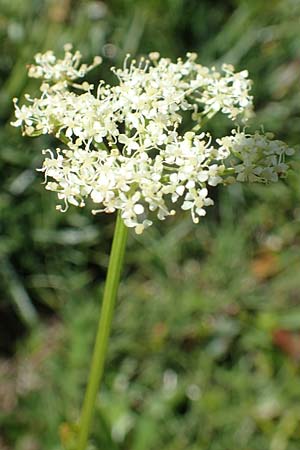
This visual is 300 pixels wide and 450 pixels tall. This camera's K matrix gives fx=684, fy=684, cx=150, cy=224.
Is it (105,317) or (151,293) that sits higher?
(151,293)

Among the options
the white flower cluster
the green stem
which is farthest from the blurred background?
the white flower cluster

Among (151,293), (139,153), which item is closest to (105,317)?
(139,153)

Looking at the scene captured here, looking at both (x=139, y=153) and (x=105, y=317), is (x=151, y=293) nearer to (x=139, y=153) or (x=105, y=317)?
(x=105, y=317)

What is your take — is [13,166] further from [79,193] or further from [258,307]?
[79,193]

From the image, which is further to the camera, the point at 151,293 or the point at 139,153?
the point at 151,293

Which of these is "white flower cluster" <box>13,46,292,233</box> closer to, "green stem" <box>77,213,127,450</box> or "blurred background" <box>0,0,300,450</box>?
"green stem" <box>77,213,127,450</box>

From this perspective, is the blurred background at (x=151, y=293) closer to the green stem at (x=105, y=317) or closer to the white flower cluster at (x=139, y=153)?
the green stem at (x=105, y=317)
